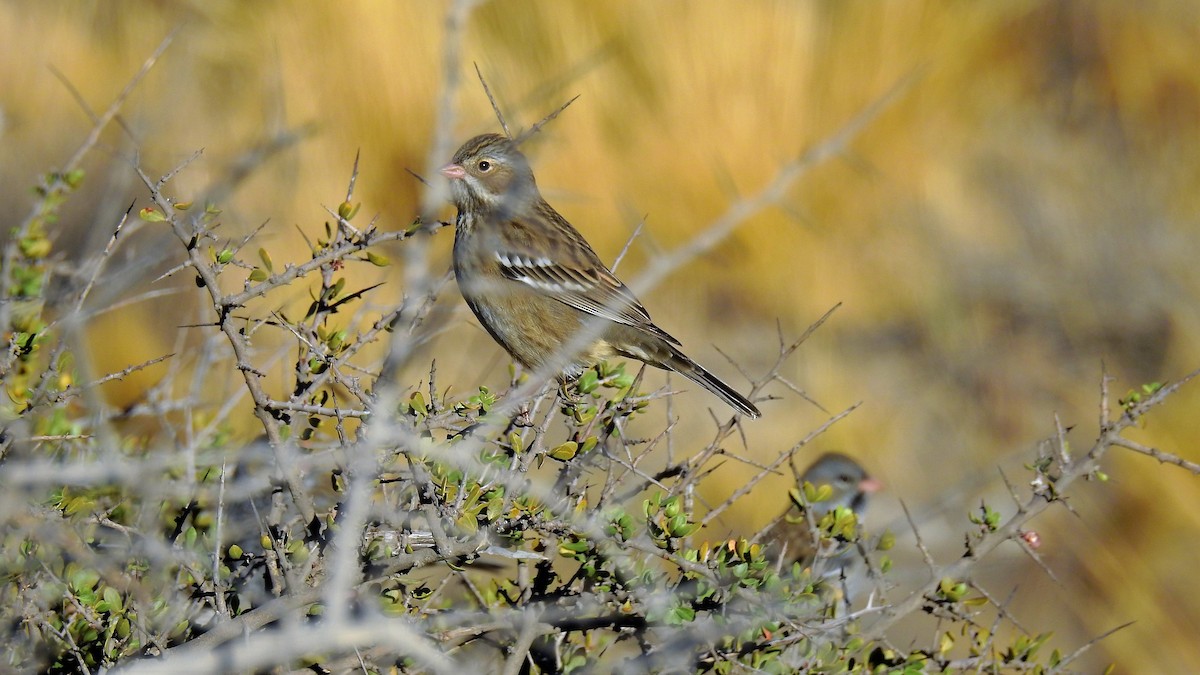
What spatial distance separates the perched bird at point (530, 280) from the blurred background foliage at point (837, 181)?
4.63 feet

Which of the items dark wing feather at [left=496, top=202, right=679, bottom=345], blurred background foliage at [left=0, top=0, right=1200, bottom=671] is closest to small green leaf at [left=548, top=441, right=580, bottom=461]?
dark wing feather at [left=496, top=202, right=679, bottom=345]

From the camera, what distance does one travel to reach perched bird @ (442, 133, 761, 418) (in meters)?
4.05

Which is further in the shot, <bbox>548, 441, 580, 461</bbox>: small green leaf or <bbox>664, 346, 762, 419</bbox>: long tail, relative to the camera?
<bbox>664, 346, 762, 419</bbox>: long tail

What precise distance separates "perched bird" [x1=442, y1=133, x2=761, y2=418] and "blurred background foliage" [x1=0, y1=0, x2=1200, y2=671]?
1.41m

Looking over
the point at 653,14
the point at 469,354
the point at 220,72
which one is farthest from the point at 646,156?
the point at 220,72

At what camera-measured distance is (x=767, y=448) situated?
6559 millimetres

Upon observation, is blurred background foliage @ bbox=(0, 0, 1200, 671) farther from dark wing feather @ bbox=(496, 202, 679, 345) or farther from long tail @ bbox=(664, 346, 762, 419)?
long tail @ bbox=(664, 346, 762, 419)

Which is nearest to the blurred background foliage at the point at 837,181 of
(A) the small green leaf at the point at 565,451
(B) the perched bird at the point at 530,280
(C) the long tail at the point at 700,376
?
(B) the perched bird at the point at 530,280

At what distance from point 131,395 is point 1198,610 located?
17.7ft

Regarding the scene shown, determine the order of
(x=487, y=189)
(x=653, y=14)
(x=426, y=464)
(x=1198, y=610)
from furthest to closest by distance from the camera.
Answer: (x=653, y=14), (x=1198, y=610), (x=487, y=189), (x=426, y=464)

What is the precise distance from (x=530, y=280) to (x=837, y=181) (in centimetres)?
298

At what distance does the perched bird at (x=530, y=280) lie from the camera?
4.05m

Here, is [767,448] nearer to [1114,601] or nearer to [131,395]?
[1114,601]

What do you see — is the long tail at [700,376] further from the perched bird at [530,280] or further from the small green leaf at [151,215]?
the small green leaf at [151,215]
